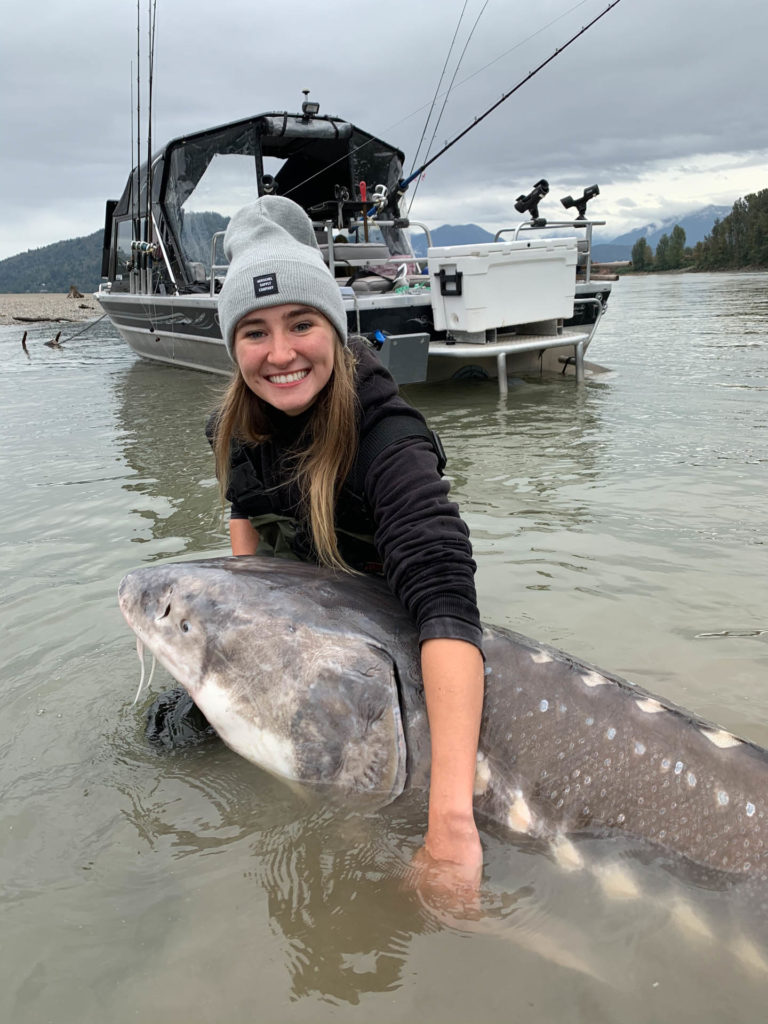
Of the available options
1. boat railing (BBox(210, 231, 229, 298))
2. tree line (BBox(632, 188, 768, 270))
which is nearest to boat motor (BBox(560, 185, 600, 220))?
boat railing (BBox(210, 231, 229, 298))

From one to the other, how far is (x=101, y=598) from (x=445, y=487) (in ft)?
7.02

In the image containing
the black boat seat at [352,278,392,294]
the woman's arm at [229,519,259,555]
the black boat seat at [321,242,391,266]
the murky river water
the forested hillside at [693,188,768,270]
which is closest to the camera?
the murky river water

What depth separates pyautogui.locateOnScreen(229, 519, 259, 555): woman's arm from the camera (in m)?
2.71

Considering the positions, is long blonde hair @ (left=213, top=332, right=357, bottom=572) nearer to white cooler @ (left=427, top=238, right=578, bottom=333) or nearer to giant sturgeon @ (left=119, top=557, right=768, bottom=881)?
giant sturgeon @ (left=119, top=557, right=768, bottom=881)

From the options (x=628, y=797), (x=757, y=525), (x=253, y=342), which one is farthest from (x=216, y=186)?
(x=628, y=797)

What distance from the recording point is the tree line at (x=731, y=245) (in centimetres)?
8462

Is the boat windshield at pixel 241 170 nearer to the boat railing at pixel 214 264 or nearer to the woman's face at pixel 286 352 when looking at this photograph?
the boat railing at pixel 214 264

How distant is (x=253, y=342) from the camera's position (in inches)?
84.5

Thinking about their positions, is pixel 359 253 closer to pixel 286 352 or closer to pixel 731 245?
pixel 286 352

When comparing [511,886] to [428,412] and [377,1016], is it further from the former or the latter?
[428,412]

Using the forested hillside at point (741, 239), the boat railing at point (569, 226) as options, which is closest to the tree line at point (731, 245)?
the forested hillside at point (741, 239)

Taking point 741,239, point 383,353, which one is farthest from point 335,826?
point 741,239

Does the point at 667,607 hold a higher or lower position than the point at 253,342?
lower

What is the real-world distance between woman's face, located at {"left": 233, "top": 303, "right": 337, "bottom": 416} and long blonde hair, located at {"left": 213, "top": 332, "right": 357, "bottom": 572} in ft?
→ 0.16
